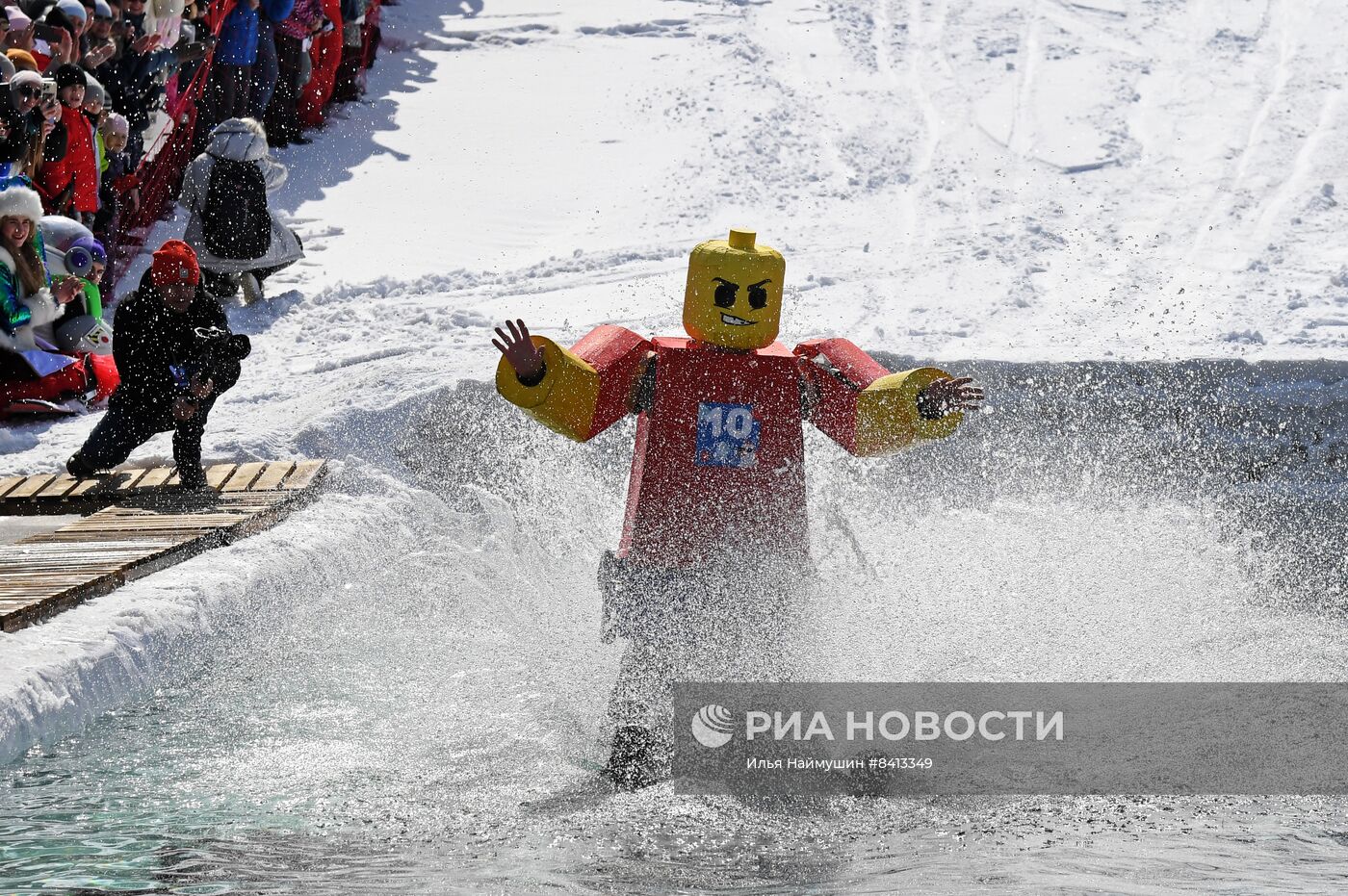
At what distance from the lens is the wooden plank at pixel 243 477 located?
704cm

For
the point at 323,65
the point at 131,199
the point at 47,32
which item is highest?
the point at 47,32

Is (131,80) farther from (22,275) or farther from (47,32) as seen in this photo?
(22,275)

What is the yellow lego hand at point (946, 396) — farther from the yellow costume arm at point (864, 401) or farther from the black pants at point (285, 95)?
the black pants at point (285, 95)

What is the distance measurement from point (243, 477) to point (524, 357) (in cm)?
249

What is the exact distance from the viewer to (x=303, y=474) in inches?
285

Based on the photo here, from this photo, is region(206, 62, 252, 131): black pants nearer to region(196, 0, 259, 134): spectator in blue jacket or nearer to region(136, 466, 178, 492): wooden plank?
region(196, 0, 259, 134): spectator in blue jacket

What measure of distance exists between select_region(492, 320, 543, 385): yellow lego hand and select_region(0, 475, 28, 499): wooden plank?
9.89 ft

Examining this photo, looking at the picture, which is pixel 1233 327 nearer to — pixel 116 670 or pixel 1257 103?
pixel 1257 103

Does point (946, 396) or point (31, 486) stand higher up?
point (946, 396)

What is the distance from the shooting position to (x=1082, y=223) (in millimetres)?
11852

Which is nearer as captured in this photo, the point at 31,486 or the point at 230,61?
the point at 31,486

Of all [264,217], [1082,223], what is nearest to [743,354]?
[264,217]

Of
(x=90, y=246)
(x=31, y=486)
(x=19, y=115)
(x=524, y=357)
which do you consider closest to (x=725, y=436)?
(x=524, y=357)

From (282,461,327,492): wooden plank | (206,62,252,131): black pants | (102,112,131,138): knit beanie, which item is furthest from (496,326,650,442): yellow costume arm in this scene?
(206,62,252,131): black pants
